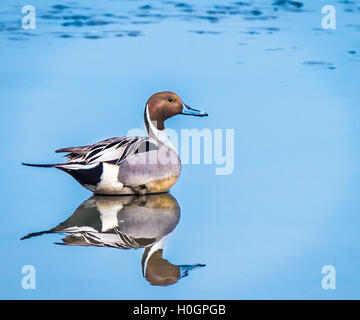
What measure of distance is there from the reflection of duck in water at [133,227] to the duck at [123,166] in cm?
11

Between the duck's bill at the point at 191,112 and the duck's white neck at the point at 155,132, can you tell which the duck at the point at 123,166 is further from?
the duck's bill at the point at 191,112

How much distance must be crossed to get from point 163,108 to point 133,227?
177 cm

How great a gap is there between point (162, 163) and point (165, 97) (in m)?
0.71

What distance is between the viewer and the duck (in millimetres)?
6914

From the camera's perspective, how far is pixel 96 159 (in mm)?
6930

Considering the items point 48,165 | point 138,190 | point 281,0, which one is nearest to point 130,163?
point 138,190

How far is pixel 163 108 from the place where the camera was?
745 centimetres

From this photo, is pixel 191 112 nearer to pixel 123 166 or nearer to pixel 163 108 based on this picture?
pixel 163 108

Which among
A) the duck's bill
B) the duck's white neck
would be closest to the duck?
the duck's white neck

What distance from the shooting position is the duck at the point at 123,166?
6914 mm

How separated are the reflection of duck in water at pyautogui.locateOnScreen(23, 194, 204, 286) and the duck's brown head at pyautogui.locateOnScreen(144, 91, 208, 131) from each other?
854mm

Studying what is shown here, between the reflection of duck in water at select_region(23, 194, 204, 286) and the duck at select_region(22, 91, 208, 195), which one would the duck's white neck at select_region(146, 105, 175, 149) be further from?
the reflection of duck in water at select_region(23, 194, 204, 286)

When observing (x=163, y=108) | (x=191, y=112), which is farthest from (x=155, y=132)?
(x=191, y=112)
